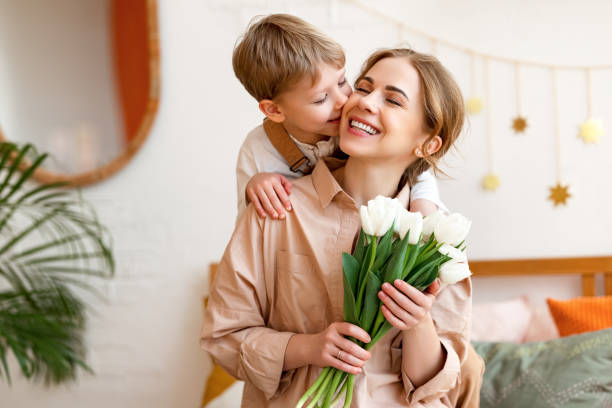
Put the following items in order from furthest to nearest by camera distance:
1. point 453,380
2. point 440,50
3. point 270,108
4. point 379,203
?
point 440,50, point 270,108, point 453,380, point 379,203

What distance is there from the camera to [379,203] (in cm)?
104

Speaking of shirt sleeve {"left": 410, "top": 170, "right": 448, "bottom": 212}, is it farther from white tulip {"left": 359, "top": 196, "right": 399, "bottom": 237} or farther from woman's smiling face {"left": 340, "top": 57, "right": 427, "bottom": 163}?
white tulip {"left": 359, "top": 196, "right": 399, "bottom": 237}

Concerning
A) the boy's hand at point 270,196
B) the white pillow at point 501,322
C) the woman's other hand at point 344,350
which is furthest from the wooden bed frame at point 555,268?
the woman's other hand at point 344,350

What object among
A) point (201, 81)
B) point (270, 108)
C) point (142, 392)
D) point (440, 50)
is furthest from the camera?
→ point (142, 392)

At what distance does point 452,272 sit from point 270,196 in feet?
1.48

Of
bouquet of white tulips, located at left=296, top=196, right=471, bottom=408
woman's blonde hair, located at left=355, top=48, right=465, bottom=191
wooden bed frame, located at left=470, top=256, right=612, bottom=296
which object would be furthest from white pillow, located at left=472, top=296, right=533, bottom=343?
bouquet of white tulips, located at left=296, top=196, right=471, bottom=408

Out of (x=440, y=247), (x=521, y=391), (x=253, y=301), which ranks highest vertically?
(x=440, y=247)

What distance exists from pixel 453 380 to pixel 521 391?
0.65 meters

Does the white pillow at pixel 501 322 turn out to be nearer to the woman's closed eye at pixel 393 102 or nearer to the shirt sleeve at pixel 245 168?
the shirt sleeve at pixel 245 168

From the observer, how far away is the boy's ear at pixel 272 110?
57.2 inches

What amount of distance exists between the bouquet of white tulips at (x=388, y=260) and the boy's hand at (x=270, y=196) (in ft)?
0.83

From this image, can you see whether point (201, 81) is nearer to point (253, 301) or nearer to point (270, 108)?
point (270, 108)

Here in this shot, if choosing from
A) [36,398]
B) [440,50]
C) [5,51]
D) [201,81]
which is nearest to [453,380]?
[440,50]

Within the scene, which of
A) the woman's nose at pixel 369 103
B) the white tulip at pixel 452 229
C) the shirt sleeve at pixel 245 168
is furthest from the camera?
the shirt sleeve at pixel 245 168
